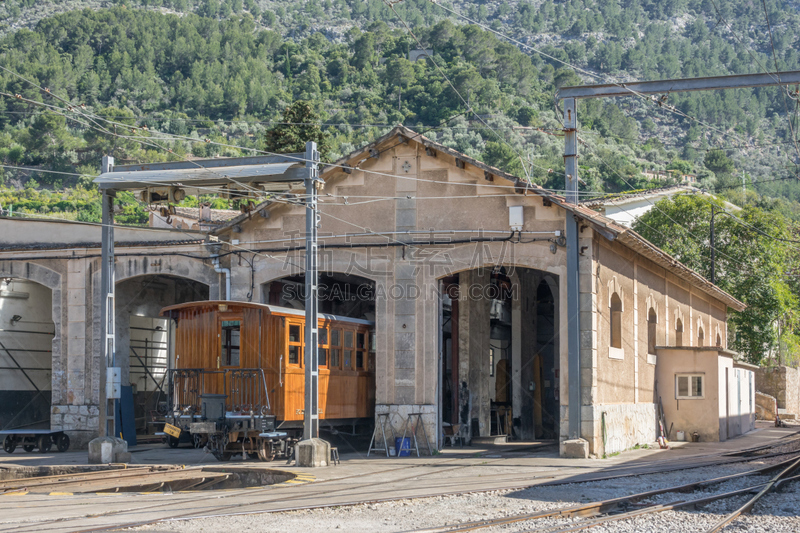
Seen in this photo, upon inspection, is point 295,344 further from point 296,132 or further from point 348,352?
point 296,132

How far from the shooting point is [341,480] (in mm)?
15320

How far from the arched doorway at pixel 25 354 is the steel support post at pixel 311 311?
11774mm

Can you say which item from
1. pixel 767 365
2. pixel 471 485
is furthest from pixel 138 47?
pixel 471 485

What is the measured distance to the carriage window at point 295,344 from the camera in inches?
769

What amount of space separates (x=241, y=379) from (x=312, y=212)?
420 centimetres

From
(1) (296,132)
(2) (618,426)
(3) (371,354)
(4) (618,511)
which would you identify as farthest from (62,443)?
(1) (296,132)

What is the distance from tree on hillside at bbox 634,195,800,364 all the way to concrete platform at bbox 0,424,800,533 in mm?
17504

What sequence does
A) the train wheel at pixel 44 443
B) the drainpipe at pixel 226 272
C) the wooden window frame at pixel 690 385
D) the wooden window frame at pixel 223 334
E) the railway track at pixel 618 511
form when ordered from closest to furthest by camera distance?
the railway track at pixel 618 511
the wooden window frame at pixel 223 334
the train wheel at pixel 44 443
the drainpipe at pixel 226 272
the wooden window frame at pixel 690 385

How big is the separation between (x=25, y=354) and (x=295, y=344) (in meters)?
11.4

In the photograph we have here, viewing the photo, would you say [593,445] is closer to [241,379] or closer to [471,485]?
[471,485]

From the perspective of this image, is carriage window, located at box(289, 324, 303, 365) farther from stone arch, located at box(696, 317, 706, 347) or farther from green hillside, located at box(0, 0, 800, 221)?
green hillside, located at box(0, 0, 800, 221)

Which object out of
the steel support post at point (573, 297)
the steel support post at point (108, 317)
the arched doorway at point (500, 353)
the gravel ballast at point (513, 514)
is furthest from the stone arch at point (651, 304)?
the steel support post at point (108, 317)

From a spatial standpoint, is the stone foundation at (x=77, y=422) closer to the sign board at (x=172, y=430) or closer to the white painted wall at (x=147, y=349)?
the white painted wall at (x=147, y=349)

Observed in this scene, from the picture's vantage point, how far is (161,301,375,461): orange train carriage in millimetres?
18719
